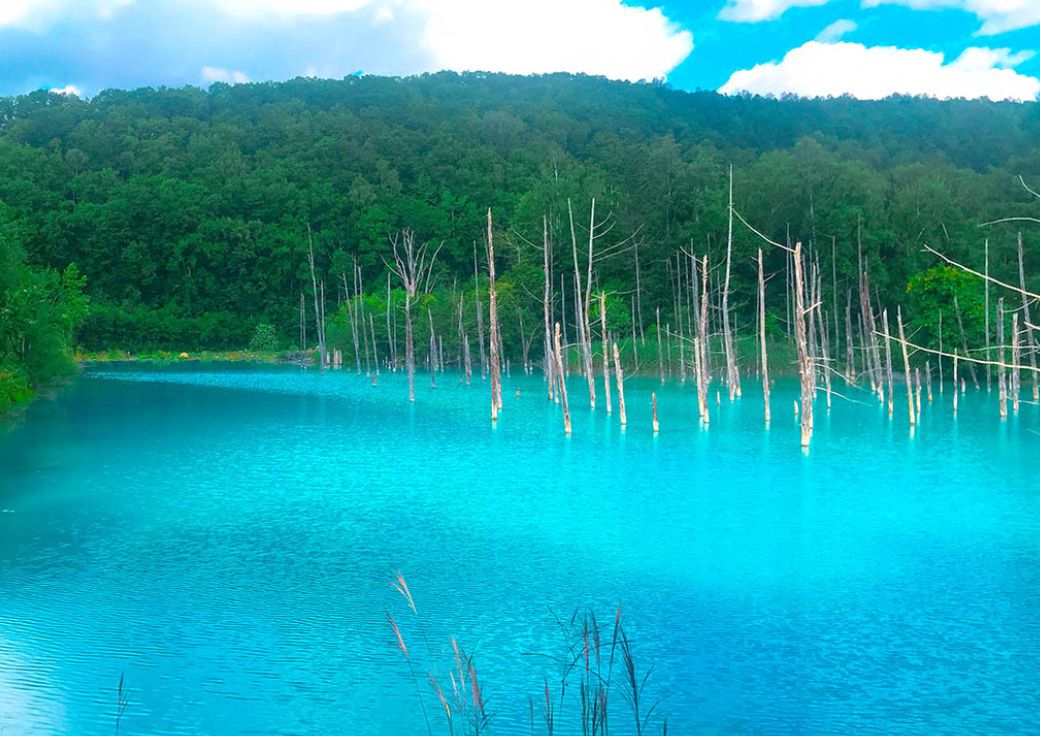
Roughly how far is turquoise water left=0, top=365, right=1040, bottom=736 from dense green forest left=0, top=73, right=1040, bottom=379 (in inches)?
1233

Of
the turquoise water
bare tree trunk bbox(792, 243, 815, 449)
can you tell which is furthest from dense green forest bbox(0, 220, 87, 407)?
bare tree trunk bbox(792, 243, 815, 449)

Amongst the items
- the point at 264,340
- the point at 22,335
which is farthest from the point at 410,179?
the point at 22,335

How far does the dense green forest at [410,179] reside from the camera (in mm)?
60281

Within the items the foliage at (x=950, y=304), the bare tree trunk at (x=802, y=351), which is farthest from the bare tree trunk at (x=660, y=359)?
the bare tree trunk at (x=802, y=351)

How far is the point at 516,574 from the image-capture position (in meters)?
14.7

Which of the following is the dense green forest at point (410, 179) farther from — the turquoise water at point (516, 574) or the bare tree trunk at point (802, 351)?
the bare tree trunk at point (802, 351)

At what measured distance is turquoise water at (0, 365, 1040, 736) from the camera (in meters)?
9.98

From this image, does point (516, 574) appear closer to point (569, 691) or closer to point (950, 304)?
point (569, 691)

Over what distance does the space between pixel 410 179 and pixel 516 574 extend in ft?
293

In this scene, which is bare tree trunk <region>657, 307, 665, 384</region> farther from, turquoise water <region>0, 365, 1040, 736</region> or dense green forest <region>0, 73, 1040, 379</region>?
turquoise water <region>0, 365, 1040, 736</region>

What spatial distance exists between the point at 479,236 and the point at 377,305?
24.6m

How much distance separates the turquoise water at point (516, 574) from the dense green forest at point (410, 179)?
31.3 metres

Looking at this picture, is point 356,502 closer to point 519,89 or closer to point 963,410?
point 963,410

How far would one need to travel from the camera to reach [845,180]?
188 feet
